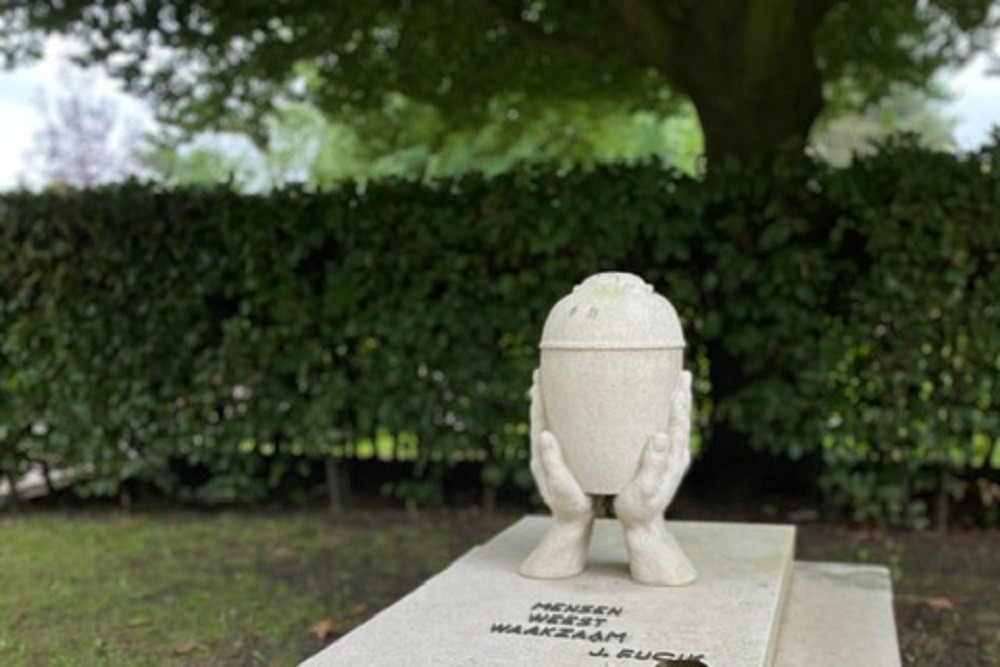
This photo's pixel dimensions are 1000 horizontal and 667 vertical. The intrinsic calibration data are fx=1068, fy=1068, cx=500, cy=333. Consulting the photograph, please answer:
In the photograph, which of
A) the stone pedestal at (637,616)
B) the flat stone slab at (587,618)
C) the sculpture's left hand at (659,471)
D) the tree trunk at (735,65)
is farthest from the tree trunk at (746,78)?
the flat stone slab at (587,618)

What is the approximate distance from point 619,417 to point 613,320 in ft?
1.30

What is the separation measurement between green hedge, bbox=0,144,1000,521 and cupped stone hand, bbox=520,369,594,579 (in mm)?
2435

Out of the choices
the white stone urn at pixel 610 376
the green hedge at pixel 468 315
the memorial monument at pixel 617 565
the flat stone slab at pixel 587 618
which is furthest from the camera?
the green hedge at pixel 468 315

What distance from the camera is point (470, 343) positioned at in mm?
7141

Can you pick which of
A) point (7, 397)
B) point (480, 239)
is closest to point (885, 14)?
point (480, 239)

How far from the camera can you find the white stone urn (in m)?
4.33

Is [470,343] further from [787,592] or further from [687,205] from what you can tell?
[787,592]

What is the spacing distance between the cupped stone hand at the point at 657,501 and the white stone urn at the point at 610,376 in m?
0.05

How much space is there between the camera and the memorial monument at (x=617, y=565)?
12.8ft

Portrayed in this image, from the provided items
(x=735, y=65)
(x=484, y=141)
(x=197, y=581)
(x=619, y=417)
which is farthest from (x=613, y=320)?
(x=484, y=141)

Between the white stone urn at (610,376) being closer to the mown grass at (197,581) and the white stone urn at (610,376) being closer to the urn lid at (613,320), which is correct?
the urn lid at (613,320)

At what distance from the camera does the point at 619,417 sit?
4352mm

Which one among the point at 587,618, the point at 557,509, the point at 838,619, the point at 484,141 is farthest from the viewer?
the point at 484,141

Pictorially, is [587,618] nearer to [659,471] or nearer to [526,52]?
[659,471]
